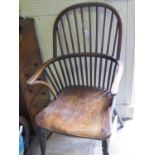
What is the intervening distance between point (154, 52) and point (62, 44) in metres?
0.75

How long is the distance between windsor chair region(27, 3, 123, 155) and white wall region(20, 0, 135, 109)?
7cm

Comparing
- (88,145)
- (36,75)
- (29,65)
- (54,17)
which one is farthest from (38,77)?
(88,145)

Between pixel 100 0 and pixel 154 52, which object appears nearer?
pixel 100 0

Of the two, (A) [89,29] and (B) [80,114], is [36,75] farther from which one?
(A) [89,29]

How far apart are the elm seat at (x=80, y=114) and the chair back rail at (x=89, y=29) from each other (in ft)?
1.05

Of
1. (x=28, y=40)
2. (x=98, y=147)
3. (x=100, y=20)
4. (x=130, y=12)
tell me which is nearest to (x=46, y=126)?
(x=98, y=147)

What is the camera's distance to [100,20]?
1844mm

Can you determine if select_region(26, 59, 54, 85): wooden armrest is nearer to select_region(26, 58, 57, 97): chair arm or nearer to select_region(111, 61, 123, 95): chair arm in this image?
select_region(26, 58, 57, 97): chair arm

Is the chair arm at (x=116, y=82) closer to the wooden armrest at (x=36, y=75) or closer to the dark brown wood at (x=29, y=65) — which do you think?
the wooden armrest at (x=36, y=75)

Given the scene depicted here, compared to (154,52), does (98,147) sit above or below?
below

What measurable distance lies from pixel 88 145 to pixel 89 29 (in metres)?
0.88

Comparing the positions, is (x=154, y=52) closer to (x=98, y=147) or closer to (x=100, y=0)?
(x=100, y=0)
